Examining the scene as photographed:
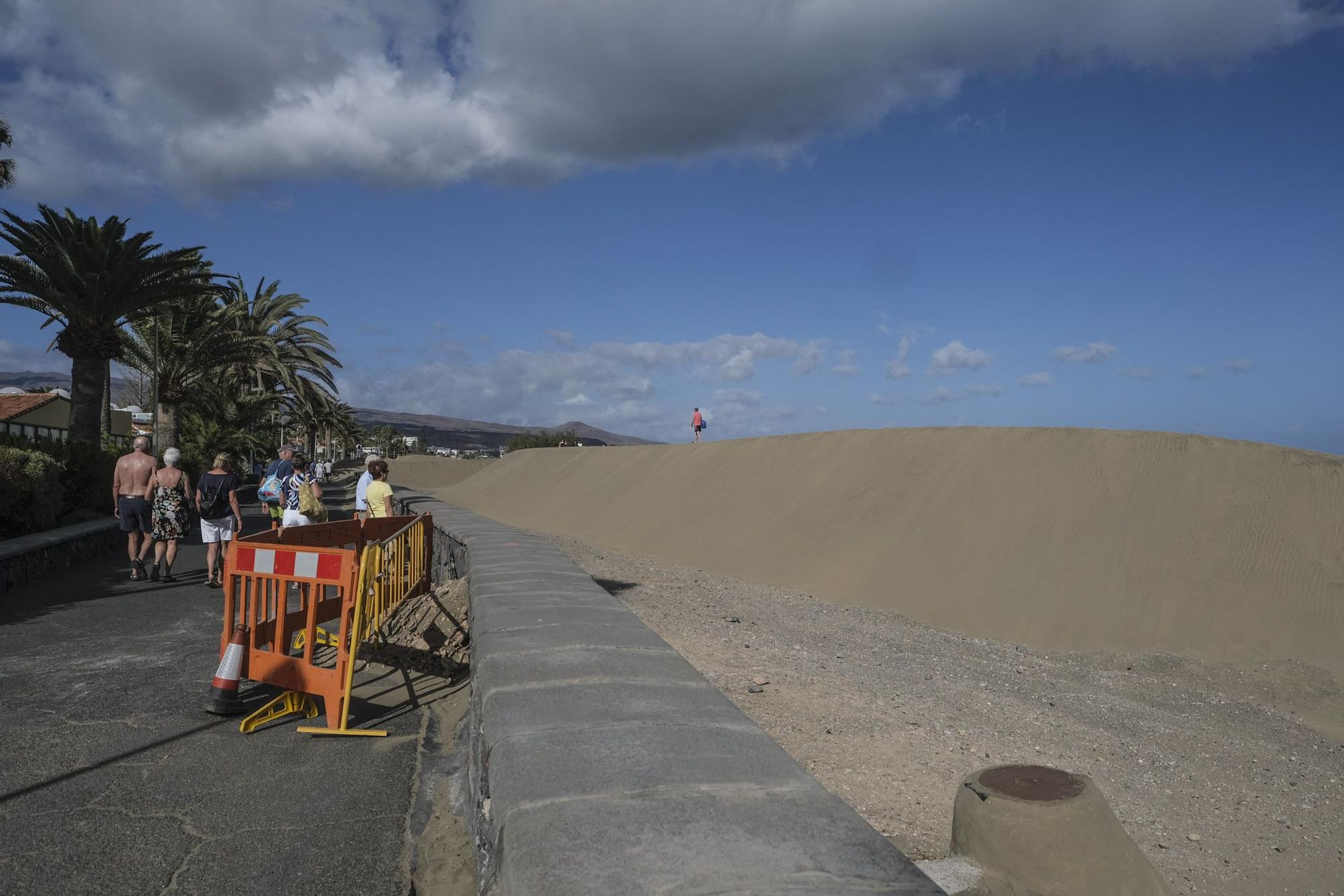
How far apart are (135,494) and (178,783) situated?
7.28 meters

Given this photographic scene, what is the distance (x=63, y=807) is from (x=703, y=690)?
2861 mm

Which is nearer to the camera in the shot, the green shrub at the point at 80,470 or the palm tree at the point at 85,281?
the green shrub at the point at 80,470

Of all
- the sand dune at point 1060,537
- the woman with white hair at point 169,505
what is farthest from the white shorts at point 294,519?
the sand dune at point 1060,537

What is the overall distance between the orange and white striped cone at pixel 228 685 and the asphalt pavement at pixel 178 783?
0.10 meters

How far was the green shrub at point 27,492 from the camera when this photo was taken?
1179 cm

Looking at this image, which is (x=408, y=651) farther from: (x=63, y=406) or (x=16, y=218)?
(x=63, y=406)

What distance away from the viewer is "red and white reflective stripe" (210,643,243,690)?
5090mm

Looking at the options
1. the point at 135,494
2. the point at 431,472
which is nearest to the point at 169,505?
the point at 135,494

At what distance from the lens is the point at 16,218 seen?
61.3 feet

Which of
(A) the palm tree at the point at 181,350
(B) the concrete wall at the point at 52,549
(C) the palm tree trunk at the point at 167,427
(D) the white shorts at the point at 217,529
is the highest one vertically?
(A) the palm tree at the point at 181,350

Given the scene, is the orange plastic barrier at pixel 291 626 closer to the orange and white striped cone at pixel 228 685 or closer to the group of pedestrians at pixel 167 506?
the orange and white striped cone at pixel 228 685

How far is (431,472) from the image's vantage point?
6272 centimetres

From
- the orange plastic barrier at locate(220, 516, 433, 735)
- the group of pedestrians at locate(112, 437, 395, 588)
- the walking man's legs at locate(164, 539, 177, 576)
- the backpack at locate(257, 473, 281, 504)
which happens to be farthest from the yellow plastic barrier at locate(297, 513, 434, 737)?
the backpack at locate(257, 473, 281, 504)

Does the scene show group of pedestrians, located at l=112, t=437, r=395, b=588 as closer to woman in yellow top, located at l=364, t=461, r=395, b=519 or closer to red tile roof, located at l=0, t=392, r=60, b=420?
woman in yellow top, located at l=364, t=461, r=395, b=519
